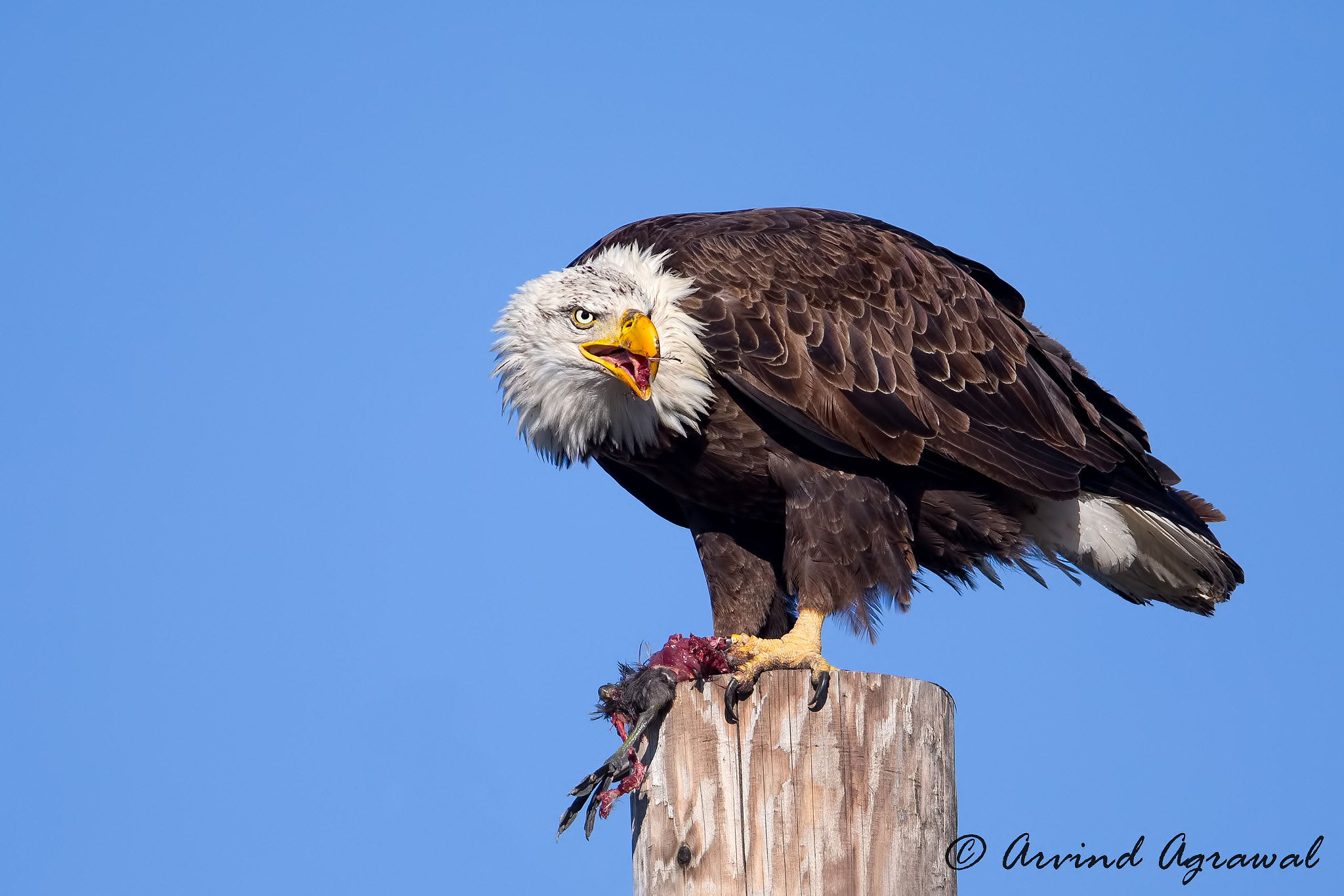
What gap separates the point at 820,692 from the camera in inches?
155

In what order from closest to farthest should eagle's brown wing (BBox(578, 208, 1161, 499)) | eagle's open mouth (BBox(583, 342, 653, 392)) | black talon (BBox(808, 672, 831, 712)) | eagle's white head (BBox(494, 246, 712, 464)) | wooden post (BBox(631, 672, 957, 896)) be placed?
wooden post (BBox(631, 672, 957, 896))
black talon (BBox(808, 672, 831, 712))
eagle's open mouth (BBox(583, 342, 653, 392))
eagle's white head (BBox(494, 246, 712, 464))
eagle's brown wing (BBox(578, 208, 1161, 499))

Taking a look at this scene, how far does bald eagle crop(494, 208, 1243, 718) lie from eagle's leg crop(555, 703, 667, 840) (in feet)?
1.72

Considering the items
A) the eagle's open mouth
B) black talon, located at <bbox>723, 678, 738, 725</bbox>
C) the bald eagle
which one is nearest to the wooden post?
black talon, located at <bbox>723, 678, 738, 725</bbox>

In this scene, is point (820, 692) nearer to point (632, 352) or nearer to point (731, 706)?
point (731, 706)

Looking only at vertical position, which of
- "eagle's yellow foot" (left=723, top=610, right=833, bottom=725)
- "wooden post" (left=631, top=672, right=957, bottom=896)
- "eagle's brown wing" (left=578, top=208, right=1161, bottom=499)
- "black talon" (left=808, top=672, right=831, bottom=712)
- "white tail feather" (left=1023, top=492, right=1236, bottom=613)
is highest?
"eagle's brown wing" (left=578, top=208, right=1161, bottom=499)

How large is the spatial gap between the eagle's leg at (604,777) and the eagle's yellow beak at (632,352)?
1.26 metres

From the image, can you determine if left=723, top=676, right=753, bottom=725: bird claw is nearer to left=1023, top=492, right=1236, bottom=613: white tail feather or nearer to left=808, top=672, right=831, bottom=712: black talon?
left=808, top=672, right=831, bottom=712: black talon

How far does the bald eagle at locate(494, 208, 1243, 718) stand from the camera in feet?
17.2

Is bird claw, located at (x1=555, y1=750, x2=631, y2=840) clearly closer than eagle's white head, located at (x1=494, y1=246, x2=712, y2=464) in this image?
Yes

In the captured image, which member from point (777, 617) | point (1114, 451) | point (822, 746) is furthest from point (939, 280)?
point (822, 746)

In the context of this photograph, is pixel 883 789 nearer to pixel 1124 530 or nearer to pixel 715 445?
pixel 715 445

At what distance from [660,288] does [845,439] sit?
88 cm

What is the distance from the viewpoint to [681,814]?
3914 mm

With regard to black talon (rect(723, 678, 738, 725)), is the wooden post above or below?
below
